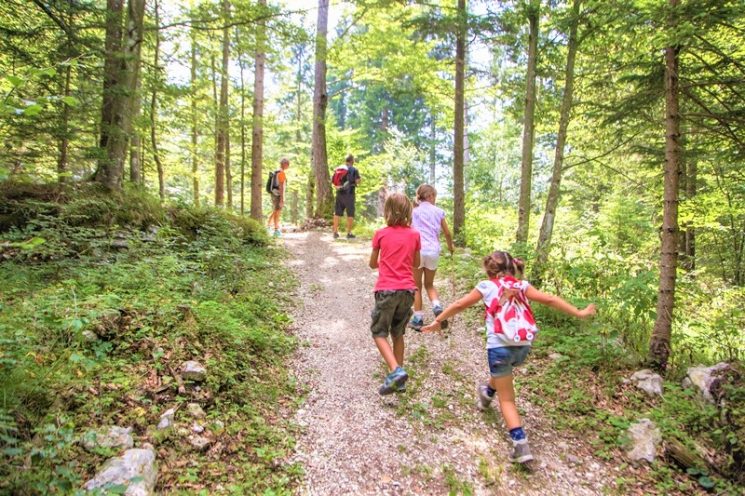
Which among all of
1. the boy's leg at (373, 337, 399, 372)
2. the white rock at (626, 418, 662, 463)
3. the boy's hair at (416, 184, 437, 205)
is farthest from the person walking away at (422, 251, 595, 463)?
the boy's hair at (416, 184, 437, 205)

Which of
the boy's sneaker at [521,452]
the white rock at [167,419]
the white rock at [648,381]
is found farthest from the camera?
the white rock at [648,381]

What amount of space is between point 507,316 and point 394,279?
1255 mm

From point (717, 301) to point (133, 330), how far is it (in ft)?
31.9

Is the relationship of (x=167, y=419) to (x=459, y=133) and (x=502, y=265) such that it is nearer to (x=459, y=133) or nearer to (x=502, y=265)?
(x=502, y=265)

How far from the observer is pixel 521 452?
3.46m

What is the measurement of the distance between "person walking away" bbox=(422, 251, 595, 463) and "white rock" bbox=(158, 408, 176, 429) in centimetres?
250

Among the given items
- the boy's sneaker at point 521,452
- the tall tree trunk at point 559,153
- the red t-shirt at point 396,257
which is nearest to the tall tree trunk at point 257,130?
the tall tree trunk at point 559,153

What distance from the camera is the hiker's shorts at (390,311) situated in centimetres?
427

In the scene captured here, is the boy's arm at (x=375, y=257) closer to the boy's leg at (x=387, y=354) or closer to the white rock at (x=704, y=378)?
the boy's leg at (x=387, y=354)

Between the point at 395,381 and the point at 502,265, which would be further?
the point at 395,381

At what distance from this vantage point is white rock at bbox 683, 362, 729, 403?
410 centimetres

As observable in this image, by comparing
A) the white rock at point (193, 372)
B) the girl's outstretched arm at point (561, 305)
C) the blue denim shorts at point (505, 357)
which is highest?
the girl's outstretched arm at point (561, 305)

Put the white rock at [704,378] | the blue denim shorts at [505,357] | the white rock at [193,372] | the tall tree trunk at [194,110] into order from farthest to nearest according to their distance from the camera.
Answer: the tall tree trunk at [194,110] < the white rock at [704,378] < the white rock at [193,372] < the blue denim shorts at [505,357]

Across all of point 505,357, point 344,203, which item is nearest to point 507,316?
point 505,357
